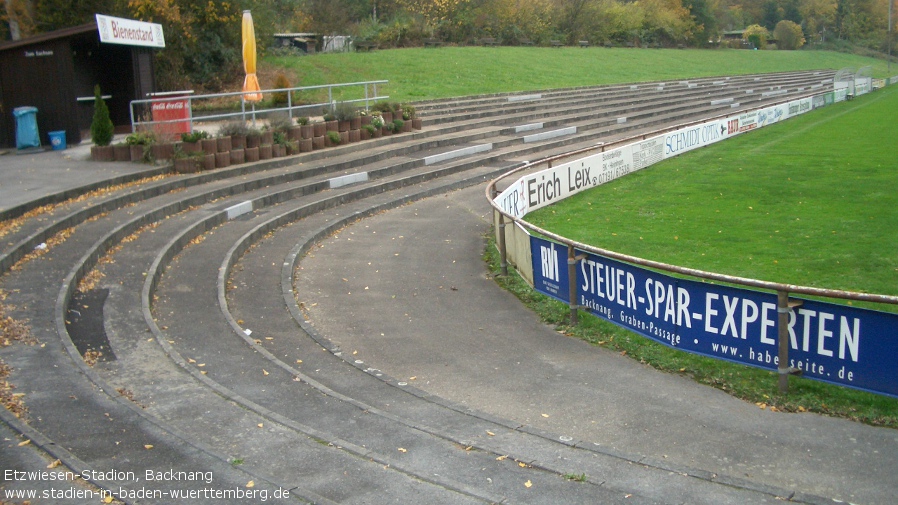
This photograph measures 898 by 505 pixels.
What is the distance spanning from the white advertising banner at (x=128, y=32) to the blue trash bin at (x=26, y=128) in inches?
103

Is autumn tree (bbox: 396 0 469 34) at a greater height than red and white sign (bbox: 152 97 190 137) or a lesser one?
greater

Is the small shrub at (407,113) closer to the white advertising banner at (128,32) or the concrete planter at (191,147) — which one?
the white advertising banner at (128,32)

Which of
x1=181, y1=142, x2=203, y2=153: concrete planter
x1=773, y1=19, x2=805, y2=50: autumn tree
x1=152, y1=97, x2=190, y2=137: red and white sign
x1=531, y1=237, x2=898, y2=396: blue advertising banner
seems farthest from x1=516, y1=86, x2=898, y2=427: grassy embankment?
x1=773, y1=19, x2=805, y2=50: autumn tree

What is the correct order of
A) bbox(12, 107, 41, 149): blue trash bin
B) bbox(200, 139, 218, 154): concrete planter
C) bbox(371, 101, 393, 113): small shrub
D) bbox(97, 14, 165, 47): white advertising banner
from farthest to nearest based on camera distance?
bbox(371, 101, 393, 113): small shrub
bbox(97, 14, 165, 47): white advertising banner
bbox(12, 107, 41, 149): blue trash bin
bbox(200, 139, 218, 154): concrete planter

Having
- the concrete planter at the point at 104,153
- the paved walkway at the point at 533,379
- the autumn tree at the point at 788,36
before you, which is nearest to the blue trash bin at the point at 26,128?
the concrete planter at the point at 104,153

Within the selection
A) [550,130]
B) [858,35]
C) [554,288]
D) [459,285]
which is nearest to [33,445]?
[554,288]

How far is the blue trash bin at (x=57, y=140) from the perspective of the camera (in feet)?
69.5

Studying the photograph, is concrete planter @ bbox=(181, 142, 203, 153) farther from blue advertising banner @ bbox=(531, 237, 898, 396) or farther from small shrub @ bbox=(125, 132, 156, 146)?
blue advertising banner @ bbox=(531, 237, 898, 396)

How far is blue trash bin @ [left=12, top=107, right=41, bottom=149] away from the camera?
20719 millimetres

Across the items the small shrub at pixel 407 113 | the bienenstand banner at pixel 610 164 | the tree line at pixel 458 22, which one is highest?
the tree line at pixel 458 22

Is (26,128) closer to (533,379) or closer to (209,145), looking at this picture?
(209,145)

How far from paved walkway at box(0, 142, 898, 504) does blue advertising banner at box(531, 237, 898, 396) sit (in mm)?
495

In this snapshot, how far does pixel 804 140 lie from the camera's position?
31.7 m

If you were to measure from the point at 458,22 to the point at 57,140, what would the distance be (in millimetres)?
41965
